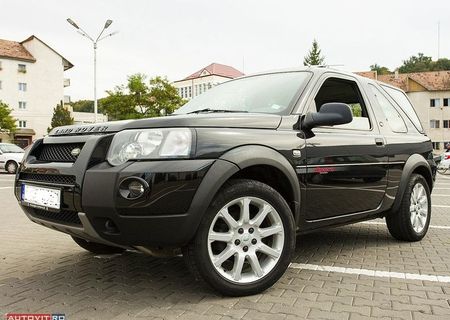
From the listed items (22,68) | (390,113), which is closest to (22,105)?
(22,68)

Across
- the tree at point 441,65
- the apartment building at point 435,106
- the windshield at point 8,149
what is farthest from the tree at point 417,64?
the windshield at point 8,149

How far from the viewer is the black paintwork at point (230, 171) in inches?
109

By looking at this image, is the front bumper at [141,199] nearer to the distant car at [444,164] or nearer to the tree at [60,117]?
the distant car at [444,164]

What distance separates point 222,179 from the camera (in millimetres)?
2902

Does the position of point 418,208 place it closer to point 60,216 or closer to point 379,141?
point 379,141

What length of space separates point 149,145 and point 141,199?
1.15 feet

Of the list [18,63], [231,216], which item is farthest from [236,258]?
[18,63]

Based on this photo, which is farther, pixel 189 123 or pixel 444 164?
pixel 444 164

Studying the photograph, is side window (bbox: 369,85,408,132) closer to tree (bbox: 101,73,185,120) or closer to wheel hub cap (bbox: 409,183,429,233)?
wheel hub cap (bbox: 409,183,429,233)

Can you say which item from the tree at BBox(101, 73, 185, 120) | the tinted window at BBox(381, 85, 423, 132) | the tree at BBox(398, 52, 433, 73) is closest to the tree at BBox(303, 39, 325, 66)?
the tree at BBox(101, 73, 185, 120)

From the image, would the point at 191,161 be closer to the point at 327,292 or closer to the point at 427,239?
the point at 327,292

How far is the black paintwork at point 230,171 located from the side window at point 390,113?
0.29m

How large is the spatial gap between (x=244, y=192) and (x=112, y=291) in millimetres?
1184

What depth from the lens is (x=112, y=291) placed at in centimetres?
325
